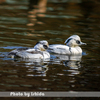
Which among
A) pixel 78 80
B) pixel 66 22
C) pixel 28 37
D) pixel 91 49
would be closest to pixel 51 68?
pixel 78 80

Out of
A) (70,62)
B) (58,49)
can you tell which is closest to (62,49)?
(58,49)

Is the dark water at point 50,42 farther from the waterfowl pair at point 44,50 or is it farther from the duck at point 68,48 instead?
the duck at point 68,48

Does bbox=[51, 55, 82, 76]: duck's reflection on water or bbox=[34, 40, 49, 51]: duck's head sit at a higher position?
bbox=[34, 40, 49, 51]: duck's head

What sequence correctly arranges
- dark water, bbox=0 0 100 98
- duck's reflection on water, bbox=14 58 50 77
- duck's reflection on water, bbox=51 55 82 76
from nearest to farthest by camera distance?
dark water, bbox=0 0 100 98 < duck's reflection on water, bbox=14 58 50 77 < duck's reflection on water, bbox=51 55 82 76

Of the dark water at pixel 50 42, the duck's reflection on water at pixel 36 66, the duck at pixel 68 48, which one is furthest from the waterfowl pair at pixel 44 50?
the dark water at pixel 50 42

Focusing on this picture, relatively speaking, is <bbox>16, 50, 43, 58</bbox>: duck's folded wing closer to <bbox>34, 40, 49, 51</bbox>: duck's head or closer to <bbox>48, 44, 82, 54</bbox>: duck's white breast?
<bbox>34, 40, 49, 51</bbox>: duck's head

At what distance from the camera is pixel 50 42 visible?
14.9m

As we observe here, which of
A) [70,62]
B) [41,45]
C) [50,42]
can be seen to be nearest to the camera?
[70,62]

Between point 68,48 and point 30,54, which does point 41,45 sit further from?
point 68,48

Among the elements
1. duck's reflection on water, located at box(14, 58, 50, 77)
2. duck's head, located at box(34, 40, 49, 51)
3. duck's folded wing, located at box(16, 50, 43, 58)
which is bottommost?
duck's reflection on water, located at box(14, 58, 50, 77)

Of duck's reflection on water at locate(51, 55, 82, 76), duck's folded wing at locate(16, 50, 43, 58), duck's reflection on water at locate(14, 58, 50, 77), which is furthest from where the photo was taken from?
duck's folded wing at locate(16, 50, 43, 58)

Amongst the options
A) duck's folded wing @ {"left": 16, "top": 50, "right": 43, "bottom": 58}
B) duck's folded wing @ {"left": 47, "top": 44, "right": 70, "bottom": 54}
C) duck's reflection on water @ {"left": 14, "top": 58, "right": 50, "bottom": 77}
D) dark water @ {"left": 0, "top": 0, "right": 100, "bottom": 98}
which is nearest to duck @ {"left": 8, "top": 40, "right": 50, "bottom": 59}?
duck's folded wing @ {"left": 16, "top": 50, "right": 43, "bottom": 58}

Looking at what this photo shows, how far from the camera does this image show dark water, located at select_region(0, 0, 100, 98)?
28.7 ft

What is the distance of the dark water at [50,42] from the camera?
28.7ft
